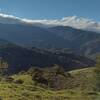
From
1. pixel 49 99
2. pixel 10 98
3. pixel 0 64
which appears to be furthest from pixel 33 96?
pixel 0 64

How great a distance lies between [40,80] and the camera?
19388cm

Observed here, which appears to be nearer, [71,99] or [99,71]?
[71,99]

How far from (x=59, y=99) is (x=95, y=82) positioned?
66794mm

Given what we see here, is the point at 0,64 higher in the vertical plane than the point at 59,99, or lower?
higher

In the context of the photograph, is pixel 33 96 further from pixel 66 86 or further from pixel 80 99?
pixel 66 86

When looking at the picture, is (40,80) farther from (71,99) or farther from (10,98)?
(10,98)

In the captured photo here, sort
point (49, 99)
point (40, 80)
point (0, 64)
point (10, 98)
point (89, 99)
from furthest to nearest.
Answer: point (40, 80) → point (0, 64) → point (89, 99) → point (49, 99) → point (10, 98)

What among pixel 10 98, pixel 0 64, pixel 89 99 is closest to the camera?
pixel 10 98

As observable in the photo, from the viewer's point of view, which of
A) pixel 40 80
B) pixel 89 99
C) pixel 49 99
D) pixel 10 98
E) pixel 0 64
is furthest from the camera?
pixel 40 80

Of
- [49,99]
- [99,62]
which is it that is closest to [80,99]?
[49,99]

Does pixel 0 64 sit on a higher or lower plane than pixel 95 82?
higher

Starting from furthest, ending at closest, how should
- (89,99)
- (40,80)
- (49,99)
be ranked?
(40,80), (89,99), (49,99)

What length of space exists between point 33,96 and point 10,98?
358 inches

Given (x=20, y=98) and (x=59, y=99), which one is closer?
(x=20, y=98)
